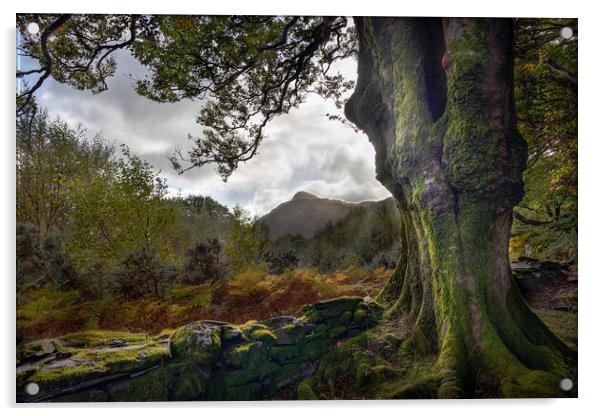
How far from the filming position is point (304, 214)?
3.47 meters

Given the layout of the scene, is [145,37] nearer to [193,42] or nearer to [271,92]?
[193,42]

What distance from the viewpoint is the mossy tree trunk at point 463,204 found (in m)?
3.09

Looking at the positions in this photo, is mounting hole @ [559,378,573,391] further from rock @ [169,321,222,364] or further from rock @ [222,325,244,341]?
rock @ [169,321,222,364]

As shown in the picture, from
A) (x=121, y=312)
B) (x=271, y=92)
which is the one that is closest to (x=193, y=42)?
(x=271, y=92)

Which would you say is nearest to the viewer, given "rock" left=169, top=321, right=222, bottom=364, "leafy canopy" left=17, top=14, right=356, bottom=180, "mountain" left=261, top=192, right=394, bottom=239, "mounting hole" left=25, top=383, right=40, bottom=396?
"mounting hole" left=25, top=383, right=40, bottom=396

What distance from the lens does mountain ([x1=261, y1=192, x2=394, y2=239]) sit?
3.46 m

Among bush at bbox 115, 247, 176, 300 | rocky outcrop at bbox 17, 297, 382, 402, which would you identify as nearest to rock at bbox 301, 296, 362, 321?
rocky outcrop at bbox 17, 297, 382, 402

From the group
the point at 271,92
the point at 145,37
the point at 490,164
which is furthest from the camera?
the point at 271,92

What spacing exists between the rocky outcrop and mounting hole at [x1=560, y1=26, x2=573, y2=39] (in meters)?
3.44

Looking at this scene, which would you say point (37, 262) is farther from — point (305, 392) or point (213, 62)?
point (305, 392)

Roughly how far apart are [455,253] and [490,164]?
922 millimetres

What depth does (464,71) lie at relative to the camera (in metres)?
3.18

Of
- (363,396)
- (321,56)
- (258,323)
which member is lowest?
(363,396)
